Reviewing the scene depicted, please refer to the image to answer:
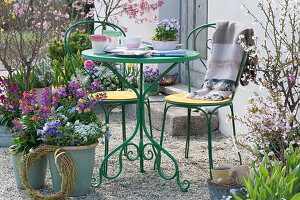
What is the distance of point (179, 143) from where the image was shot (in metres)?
4.48

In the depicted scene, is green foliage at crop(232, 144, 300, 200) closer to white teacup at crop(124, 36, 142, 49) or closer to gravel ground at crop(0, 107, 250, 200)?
gravel ground at crop(0, 107, 250, 200)

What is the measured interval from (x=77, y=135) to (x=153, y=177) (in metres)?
0.76

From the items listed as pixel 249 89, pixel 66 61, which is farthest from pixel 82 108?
pixel 66 61

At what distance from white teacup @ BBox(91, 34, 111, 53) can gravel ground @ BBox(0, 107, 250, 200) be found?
94cm

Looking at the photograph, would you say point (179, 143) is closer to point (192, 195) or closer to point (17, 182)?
Result: point (192, 195)

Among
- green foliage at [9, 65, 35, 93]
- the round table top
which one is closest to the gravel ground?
green foliage at [9, 65, 35, 93]

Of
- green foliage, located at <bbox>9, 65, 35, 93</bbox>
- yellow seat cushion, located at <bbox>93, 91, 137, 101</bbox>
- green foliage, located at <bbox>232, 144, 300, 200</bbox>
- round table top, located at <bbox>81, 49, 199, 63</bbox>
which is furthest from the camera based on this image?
green foliage, located at <bbox>9, 65, 35, 93</bbox>

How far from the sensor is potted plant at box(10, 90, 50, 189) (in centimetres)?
321

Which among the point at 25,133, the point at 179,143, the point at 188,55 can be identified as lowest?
the point at 179,143

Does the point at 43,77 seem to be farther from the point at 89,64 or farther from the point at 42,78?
the point at 89,64

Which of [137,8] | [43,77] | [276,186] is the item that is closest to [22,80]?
[43,77]

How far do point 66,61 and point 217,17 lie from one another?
2.12 m

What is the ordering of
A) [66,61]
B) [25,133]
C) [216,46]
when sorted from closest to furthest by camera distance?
[25,133]
[216,46]
[66,61]

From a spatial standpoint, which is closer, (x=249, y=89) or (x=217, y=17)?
(x=249, y=89)
